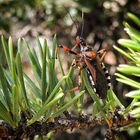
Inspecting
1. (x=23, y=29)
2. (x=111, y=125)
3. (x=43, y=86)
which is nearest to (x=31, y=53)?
(x=43, y=86)

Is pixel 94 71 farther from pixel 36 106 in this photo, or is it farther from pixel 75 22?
pixel 75 22

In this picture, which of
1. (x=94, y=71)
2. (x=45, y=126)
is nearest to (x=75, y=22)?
(x=94, y=71)

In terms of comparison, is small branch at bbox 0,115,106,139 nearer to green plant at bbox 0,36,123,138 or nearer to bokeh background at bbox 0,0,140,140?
green plant at bbox 0,36,123,138

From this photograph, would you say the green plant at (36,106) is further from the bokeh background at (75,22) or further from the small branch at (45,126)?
the bokeh background at (75,22)

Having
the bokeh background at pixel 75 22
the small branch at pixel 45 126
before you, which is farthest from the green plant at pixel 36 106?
the bokeh background at pixel 75 22

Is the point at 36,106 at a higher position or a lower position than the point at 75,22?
higher

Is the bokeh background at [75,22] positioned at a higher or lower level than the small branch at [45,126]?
lower

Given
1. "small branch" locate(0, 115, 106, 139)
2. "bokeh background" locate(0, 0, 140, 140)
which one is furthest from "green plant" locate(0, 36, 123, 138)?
"bokeh background" locate(0, 0, 140, 140)

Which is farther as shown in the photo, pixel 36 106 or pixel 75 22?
pixel 75 22
